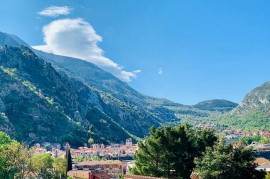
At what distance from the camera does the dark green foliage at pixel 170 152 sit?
37.3m

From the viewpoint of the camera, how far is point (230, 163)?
2678 cm

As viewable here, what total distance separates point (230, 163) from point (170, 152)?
11153mm

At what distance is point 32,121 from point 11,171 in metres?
146

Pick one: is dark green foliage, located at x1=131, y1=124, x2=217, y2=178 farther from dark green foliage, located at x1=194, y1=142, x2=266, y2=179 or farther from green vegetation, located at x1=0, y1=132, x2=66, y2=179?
green vegetation, located at x1=0, y1=132, x2=66, y2=179

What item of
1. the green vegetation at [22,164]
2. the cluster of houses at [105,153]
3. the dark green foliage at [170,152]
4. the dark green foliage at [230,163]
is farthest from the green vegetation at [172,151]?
the cluster of houses at [105,153]

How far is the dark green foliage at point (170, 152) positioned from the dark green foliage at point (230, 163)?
916 cm

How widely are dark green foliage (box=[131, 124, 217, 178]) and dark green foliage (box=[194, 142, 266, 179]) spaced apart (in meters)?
9.16

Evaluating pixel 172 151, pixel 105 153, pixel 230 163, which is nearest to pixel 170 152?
pixel 172 151

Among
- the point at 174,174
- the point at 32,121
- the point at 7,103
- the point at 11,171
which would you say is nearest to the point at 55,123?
the point at 32,121

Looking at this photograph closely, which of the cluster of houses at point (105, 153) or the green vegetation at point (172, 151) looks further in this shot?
the cluster of houses at point (105, 153)

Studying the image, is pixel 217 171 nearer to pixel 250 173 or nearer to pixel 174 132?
pixel 250 173

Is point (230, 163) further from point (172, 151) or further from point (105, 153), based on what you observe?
point (105, 153)

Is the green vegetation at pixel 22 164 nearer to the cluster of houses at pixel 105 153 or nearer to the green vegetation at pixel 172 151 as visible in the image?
the green vegetation at pixel 172 151

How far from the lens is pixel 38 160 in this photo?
64875 mm
